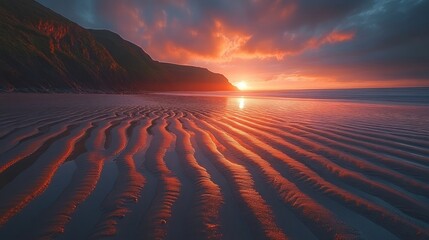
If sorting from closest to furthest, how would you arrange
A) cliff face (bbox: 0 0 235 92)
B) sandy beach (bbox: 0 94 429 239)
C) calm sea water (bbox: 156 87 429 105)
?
sandy beach (bbox: 0 94 429 239) < calm sea water (bbox: 156 87 429 105) < cliff face (bbox: 0 0 235 92)

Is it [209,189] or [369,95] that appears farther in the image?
[369,95]

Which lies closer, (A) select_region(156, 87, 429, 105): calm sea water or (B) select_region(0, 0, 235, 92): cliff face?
(A) select_region(156, 87, 429, 105): calm sea water

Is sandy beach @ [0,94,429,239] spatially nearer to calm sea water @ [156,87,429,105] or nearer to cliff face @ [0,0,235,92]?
calm sea water @ [156,87,429,105]

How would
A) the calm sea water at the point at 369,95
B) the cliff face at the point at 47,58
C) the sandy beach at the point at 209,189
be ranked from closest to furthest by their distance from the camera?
the sandy beach at the point at 209,189, the calm sea water at the point at 369,95, the cliff face at the point at 47,58

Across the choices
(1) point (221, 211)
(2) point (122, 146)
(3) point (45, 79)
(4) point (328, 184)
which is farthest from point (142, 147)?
(3) point (45, 79)

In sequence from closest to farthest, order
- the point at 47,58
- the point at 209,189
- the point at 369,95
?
1. the point at 209,189
2. the point at 47,58
3. the point at 369,95

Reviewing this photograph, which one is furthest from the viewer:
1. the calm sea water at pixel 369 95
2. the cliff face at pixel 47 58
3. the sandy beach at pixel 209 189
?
the cliff face at pixel 47 58

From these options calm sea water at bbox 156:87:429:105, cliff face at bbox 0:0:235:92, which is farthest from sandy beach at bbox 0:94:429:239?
cliff face at bbox 0:0:235:92

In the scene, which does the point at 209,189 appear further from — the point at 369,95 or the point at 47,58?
the point at 47,58

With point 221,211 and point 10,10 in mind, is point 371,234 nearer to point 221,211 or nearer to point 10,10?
point 221,211

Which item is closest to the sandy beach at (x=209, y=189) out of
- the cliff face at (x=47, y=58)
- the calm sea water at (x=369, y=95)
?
the calm sea water at (x=369, y=95)

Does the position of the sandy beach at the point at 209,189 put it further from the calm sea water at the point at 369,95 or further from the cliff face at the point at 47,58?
the cliff face at the point at 47,58

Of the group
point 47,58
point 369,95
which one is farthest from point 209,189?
point 47,58

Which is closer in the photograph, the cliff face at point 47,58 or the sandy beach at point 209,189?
the sandy beach at point 209,189
